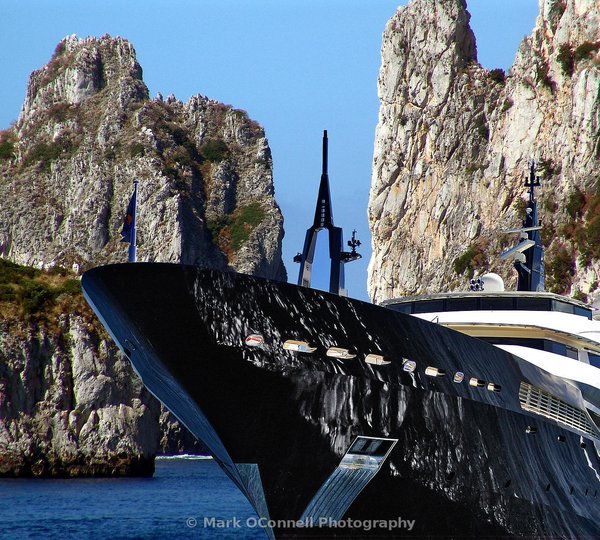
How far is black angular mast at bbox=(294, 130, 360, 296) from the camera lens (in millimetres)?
23484

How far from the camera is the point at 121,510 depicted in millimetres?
39188

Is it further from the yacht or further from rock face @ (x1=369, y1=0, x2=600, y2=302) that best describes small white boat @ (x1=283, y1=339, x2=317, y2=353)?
rock face @ (x1=369, y1=0, x2=600, y2=302)

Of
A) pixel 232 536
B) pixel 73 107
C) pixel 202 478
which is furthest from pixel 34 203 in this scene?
pixel 232 536

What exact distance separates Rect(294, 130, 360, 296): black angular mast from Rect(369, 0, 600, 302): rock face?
71.5 meters

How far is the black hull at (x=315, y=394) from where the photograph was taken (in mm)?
17141

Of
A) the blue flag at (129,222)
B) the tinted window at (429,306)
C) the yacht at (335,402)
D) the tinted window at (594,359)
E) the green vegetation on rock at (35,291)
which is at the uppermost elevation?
the green vegetation on rock at (35,291)

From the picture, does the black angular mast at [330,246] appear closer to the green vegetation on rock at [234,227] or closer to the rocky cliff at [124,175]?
the rocky cliff at [124,175]

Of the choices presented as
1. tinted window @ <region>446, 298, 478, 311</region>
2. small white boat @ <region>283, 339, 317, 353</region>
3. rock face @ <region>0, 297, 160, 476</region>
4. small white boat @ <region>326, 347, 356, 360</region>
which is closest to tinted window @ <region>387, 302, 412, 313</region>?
tinted window @ <region>446, 298, 478, 311</region>

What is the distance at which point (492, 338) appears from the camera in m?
23.9

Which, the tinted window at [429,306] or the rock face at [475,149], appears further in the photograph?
the rock face at [475,149]

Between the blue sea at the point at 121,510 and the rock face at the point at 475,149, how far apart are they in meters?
Answer: 53.2

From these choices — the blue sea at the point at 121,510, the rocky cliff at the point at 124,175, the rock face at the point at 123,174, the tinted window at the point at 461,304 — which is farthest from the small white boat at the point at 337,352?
the rock face at the point at 123,174

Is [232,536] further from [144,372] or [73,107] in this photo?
[73,107]

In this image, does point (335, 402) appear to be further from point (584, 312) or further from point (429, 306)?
point (584, 312)
